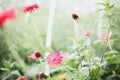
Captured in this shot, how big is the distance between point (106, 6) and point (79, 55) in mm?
232

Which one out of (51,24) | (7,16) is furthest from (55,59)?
(51,24)

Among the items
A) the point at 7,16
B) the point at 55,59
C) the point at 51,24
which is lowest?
the point at 55,59

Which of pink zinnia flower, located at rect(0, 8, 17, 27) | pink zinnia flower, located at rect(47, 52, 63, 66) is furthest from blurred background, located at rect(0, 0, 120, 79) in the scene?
pink zinnia flower, located at rect(0, 8, 17, 27)

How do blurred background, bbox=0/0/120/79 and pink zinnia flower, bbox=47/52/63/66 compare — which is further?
blurred background, bbox=0/0/120/79

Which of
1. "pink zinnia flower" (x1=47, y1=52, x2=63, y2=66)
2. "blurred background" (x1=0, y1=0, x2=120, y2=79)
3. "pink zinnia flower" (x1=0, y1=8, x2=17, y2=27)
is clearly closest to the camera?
"pink zinnia flower" (x1=0, y1=8, x2=17, y2=27)

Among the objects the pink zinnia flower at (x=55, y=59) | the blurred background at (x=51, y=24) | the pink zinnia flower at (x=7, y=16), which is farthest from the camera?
the blurred background at (x=51, y=24)

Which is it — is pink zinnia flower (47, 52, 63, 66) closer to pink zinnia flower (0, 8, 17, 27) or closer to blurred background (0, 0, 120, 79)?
pink zinnia flower (0, 8, 17, 27)

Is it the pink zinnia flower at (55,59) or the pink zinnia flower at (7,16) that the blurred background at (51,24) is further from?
the pink zinnia flower at (7,16)

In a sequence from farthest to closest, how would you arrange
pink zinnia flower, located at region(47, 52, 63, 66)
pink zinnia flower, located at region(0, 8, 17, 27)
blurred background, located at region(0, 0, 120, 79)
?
blurred background, located at region(0, 0, 120, 79) → pink zinnia flower, located at region(47, 52, 63, 66) → pink zinnia flower, located at region(0, 8, 17, 27)

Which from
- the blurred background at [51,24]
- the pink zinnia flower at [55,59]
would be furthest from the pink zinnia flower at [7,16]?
the blurred background at [51,24]

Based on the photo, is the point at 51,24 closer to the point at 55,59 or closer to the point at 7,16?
the point at 55,59

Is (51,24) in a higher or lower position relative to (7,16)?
higher

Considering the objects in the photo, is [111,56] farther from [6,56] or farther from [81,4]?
[81,4]

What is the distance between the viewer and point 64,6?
407cm
